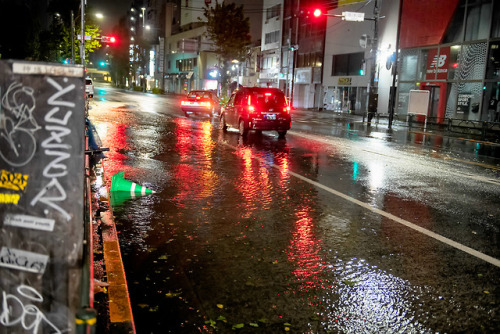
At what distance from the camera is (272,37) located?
59406 millimetres

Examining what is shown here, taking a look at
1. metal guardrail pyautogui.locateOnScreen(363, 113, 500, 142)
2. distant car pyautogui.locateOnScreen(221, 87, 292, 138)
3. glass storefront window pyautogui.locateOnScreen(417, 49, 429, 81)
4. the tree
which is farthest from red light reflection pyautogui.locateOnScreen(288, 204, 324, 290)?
the tree

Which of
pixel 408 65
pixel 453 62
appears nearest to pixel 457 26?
pixel 453 62

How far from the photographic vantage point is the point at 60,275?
242 cm

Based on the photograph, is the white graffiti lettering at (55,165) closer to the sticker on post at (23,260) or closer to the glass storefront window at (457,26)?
the sticker on post at (23,260)

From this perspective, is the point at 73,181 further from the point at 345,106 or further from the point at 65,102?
the point at 345,106

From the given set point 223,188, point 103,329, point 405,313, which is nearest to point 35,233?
point 103,329

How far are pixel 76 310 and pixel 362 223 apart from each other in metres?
4.78

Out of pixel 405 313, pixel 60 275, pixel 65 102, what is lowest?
pixel 405 313

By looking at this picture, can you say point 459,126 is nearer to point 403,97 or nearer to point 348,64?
point 403,97

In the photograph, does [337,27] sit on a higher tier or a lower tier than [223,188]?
higher

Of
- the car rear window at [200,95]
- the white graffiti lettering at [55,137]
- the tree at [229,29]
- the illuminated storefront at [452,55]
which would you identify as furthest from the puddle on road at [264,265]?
the tree at [229,29]

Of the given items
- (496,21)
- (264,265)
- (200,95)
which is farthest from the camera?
(200,95)

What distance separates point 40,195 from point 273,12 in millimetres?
60266

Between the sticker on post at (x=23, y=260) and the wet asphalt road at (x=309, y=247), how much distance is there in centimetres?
135
